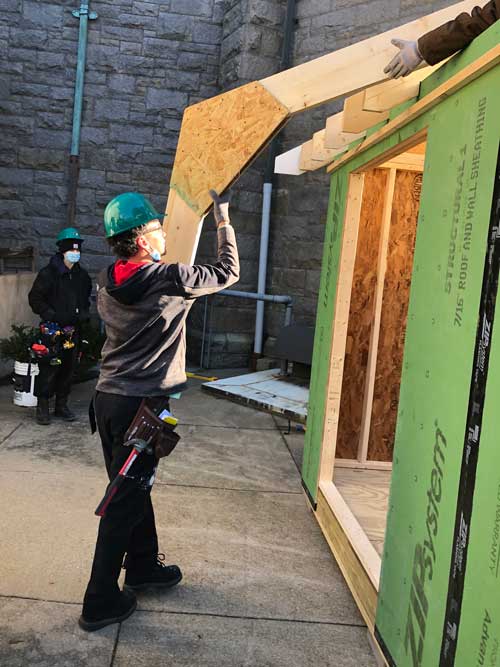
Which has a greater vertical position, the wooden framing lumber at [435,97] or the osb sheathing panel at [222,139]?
the wooden framing lumber at [435,97]

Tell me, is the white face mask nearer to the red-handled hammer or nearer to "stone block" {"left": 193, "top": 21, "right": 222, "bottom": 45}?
the red-handled hammer

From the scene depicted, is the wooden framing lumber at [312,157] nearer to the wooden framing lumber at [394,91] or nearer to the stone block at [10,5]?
the wooden framing lumber at [394,91]

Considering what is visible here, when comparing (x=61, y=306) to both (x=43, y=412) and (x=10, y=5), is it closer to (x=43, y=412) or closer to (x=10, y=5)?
(x=43, y=412)

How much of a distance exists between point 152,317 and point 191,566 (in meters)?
1.56

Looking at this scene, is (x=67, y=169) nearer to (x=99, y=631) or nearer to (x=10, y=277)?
(x=10, y=277)

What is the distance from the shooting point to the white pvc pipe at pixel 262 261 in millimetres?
9570

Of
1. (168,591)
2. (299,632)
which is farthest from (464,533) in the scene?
(168,591)

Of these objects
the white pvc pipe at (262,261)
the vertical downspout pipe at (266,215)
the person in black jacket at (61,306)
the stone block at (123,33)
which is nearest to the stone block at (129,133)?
the stone block at (123,33)

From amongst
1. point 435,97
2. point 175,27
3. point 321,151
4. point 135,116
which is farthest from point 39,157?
point 435,97

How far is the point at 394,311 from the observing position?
5566 mm

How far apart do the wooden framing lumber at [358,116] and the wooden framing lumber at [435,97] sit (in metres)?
0.08

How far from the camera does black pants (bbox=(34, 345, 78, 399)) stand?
6531 millimetres

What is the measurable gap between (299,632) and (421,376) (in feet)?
4.52

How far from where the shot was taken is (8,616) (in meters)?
3.13
